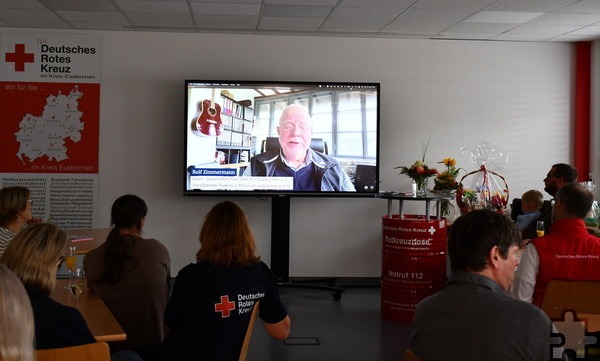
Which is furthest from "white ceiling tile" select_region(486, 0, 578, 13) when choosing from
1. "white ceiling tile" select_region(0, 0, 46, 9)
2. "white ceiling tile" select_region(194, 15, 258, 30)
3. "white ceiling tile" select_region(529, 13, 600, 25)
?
"white ceiling tile" select_region(0, 0, 46, 9)

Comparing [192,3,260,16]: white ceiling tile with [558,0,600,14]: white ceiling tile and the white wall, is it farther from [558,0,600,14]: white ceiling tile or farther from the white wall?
[558,0,600,14]: white ceiling tile

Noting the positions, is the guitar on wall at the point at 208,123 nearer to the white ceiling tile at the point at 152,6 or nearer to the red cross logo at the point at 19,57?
the white ceiling tile at the point at 152,6

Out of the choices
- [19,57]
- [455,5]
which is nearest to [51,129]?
[19,57]

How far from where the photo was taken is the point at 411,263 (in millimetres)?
5492

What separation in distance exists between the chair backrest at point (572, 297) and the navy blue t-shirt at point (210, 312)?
54.0 inches

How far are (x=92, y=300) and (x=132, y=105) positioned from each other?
4.03 m

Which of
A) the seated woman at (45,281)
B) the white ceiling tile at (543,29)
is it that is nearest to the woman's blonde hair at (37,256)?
the seated woman at (45,281)

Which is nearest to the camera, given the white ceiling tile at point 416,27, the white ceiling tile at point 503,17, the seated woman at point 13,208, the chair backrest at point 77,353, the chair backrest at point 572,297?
the chair backrest at point 77,353

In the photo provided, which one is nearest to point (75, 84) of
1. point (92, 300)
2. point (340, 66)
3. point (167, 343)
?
point (340, 66)

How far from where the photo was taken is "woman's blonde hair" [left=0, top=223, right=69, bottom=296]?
2.24 m

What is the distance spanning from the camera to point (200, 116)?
21.4 ft

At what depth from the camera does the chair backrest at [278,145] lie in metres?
6.57

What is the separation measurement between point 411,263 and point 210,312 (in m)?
3.16

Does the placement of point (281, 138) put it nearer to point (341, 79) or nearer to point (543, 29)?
point (341, 79)
